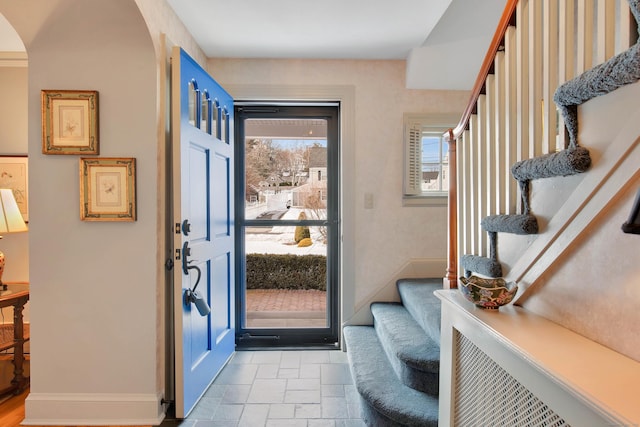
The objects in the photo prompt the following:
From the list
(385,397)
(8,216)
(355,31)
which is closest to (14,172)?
(8,216)

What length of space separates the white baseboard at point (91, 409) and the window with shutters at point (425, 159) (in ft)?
7.52

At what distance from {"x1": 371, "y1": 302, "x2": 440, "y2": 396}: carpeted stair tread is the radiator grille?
0.46m

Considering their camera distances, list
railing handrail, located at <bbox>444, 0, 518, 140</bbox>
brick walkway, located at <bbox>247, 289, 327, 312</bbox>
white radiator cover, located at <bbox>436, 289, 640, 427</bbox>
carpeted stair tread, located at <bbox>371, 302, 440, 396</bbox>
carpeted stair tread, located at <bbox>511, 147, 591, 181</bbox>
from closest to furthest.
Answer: white radiator cover, located at <bbox>436, 289, 640, 427</bbox>
carpeted stair tread, located at <bbox>511, 147, 591, 181</bbox>
railing handrail, located at <bbox>444, 0, 518, 140</bbox>
carpeted stair tread, located at <bbox>371, 302, 440, 396</bbox>
brick walkway, located at <bbox>247, 289, 327, 312</bbox>

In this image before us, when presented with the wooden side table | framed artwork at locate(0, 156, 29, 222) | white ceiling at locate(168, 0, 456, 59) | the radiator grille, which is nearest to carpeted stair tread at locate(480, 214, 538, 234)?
the radiator grille

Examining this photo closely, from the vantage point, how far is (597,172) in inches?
36.5

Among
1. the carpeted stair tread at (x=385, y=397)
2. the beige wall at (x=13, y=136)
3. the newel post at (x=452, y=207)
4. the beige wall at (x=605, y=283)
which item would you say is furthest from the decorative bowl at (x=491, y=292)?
the beige wall at (x=13, y=136)

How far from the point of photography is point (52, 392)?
2031mm

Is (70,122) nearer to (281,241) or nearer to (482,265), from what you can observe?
(281,241)

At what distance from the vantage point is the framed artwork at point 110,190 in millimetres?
1997

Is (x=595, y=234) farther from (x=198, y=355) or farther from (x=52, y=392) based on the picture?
(x=52, y=392)

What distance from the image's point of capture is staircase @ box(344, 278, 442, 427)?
1.81 metres

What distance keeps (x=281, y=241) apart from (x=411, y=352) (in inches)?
65.6

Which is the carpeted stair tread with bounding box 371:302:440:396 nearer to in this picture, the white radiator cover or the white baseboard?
the white radiator cover

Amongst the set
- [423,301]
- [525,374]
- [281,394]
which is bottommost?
[281,394]
